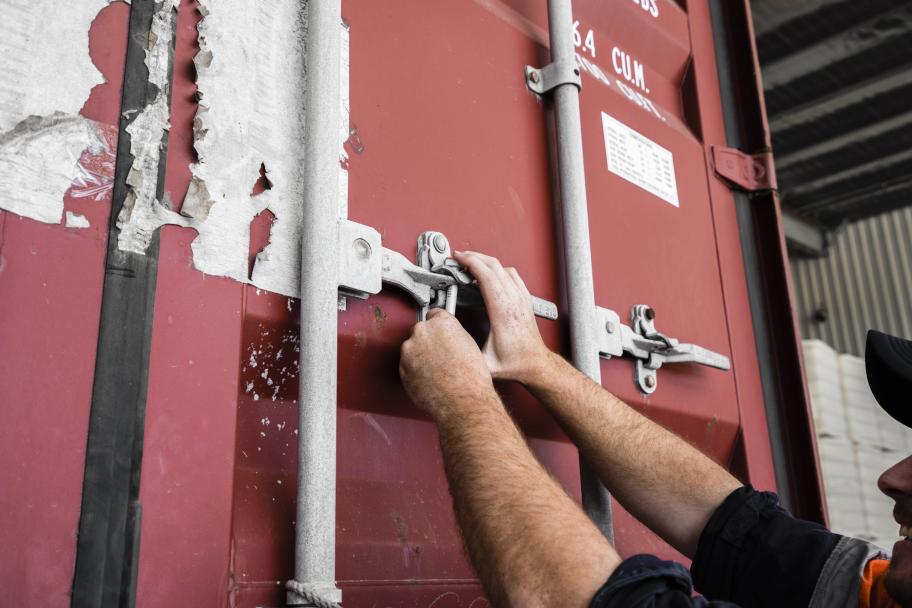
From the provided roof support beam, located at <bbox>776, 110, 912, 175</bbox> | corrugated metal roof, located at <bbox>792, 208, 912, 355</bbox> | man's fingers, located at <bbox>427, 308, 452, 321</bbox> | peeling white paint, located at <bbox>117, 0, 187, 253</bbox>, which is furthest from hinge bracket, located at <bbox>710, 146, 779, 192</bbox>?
corrugated metal roof, located at <bbox>792, 208, 912, 355</bbox>

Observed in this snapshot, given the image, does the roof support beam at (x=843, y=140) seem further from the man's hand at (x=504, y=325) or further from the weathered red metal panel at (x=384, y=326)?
the man's hand at (x=504, y=325)

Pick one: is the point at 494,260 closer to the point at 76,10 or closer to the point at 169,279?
the point at 169,279

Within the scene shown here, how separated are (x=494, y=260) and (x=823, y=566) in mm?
685

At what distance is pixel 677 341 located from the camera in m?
1.68

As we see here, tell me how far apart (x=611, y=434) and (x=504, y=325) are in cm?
26

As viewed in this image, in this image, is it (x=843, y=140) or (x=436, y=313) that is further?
(x=843, y=140)

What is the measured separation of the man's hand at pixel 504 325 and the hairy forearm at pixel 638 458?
0.03m

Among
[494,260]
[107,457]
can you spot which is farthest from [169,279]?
[494,260]

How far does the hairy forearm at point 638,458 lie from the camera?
1.34 meters

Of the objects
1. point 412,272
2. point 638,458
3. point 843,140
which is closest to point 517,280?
point 412,272

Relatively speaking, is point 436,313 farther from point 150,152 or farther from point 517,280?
point 150,152

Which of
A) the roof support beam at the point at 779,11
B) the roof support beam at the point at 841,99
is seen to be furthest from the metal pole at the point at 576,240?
the roof support beam at the point at 841,99

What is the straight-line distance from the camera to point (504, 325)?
4.22ft

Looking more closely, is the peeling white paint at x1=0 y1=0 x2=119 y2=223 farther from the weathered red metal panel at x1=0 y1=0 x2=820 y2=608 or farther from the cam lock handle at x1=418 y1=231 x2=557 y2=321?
the cam lock handle at x1=418 y1=231 x2=557 y2=321
